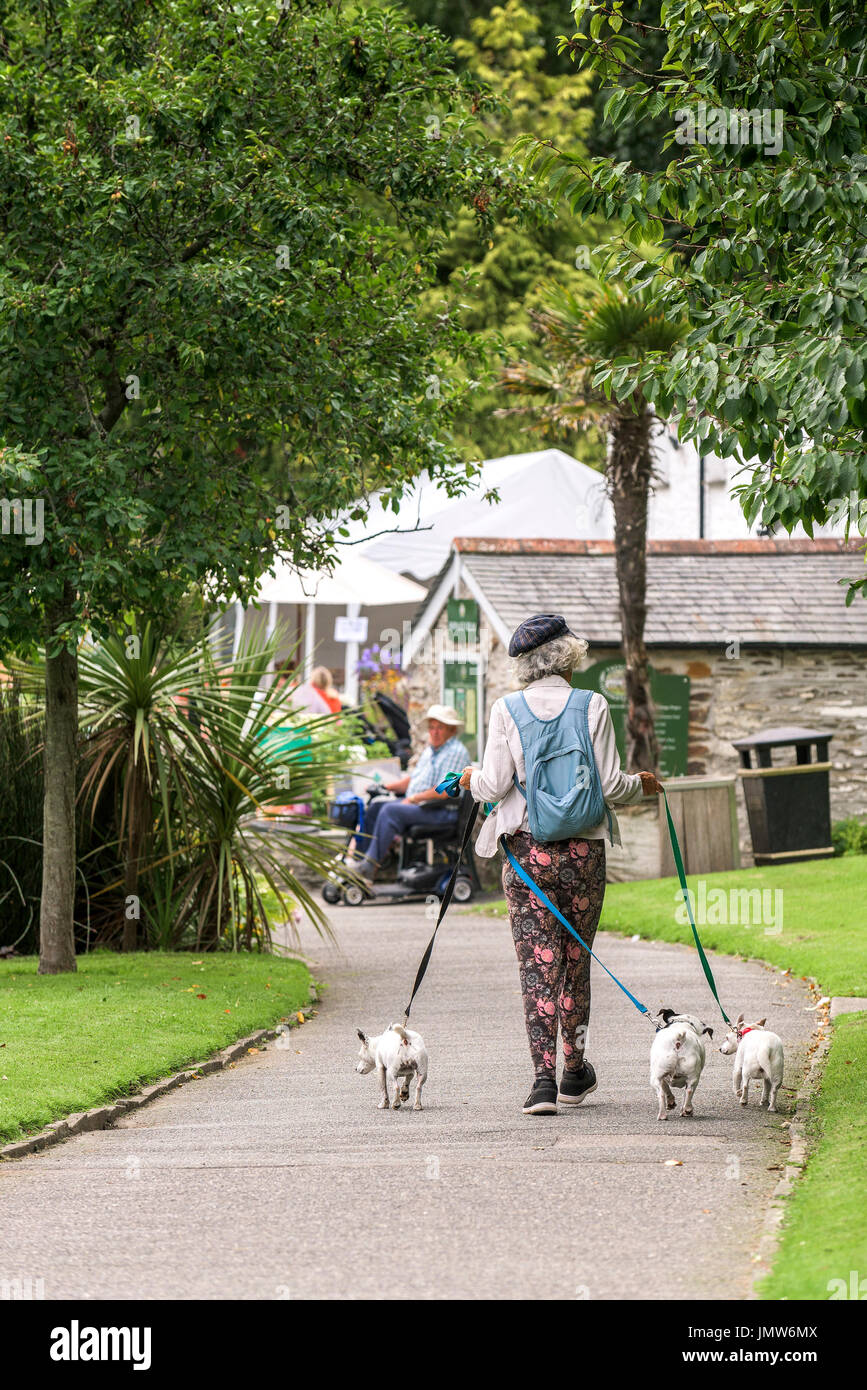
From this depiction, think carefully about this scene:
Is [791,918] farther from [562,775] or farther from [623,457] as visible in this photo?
[562,775]

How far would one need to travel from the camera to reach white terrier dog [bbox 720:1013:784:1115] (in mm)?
7043

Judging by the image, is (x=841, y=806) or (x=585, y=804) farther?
(x=841, y=806)

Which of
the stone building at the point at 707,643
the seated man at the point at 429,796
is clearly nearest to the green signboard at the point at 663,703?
the stone building at the point at 707,643

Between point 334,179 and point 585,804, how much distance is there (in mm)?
5376

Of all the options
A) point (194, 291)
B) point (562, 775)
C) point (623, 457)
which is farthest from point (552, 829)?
point (623, 457)

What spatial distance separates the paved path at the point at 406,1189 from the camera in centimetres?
481

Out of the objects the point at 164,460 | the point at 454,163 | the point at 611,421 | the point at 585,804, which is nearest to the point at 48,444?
the point at 164,460

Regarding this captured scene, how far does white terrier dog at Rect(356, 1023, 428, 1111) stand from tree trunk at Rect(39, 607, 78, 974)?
4207mm

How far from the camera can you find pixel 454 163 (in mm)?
10906

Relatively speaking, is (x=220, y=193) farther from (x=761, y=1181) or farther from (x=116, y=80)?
(x=761, y=1181)

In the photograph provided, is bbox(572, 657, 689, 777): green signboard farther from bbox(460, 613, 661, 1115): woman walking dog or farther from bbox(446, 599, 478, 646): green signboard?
bbox(460, 613, 661, 1115): woman walking dog

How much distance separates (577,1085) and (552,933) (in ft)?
2.38

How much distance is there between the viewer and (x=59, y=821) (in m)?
11.2

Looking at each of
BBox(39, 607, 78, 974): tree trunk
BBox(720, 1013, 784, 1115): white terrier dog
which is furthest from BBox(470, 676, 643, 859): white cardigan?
BBox(39, 607, 78, 974): tree trunk
